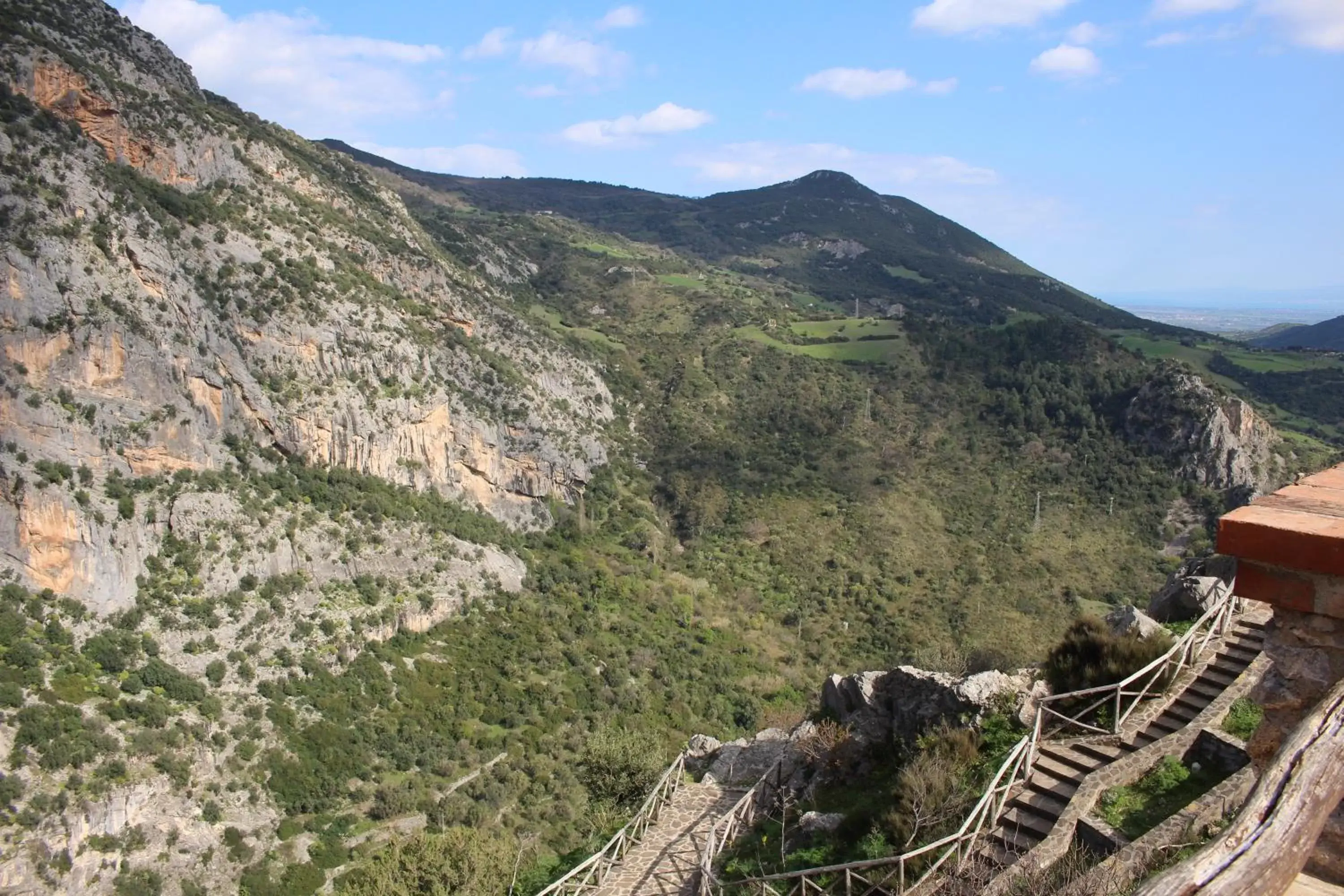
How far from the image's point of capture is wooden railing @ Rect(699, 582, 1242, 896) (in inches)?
342

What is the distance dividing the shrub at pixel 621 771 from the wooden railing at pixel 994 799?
9.73 meters

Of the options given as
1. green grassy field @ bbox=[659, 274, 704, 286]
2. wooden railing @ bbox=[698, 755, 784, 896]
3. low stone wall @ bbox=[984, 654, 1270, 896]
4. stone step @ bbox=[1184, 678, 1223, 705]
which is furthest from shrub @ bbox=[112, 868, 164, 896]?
green grassy field @ bbox=[659, 274, 704, 286]

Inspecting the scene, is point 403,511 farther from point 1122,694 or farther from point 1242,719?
point 1242,719

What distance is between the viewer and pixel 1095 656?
1208 centimetres

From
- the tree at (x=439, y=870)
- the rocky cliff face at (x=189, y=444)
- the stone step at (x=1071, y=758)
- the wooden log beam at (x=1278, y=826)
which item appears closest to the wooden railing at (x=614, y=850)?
the tree at (x=439, y=870)

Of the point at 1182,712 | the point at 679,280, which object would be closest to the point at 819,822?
the point at 1182,712

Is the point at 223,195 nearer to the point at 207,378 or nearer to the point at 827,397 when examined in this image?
the point at 207,378

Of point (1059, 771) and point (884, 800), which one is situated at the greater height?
point (1059, 771)

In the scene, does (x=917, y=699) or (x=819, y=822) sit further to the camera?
(x=917, y=699)

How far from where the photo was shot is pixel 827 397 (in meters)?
76.4

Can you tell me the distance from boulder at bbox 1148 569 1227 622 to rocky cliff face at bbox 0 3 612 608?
39.0 m

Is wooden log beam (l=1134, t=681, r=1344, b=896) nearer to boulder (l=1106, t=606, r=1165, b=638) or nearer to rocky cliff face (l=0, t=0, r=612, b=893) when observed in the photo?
boulder (l=1106, t=606, r=1165, b=638)

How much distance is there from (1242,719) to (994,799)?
3.24 meters

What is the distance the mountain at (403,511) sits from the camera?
30.4m
